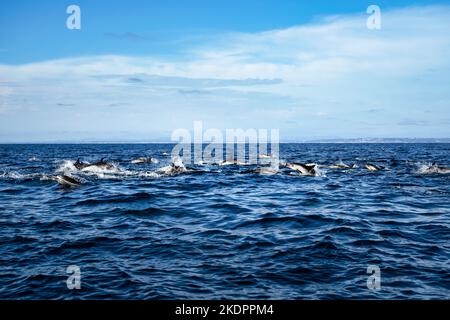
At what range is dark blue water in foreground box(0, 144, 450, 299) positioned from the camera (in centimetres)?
974

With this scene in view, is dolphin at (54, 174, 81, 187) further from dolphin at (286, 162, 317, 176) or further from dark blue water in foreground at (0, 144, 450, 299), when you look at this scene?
dolphin at (286, 162, 317, 176)

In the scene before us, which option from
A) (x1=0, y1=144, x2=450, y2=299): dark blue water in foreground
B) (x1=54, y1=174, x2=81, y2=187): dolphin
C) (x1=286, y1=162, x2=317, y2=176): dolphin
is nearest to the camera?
(x1=0, y1=144, x2=450, y2=299): dark blue water in foreground

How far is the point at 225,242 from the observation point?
44.8 ft

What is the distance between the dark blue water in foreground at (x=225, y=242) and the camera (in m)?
9.74

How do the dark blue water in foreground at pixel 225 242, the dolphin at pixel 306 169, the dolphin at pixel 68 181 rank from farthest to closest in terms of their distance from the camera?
the dolphin at pixel 306 169 < the dolphin at pixel 68 181 < the dark blue water in foreground at pixel 225 242

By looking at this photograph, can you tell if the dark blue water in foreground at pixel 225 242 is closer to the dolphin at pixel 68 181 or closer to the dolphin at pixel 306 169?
the dolphin at pixel 68 181

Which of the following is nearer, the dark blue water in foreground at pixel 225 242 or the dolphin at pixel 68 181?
the dark blue water in foreground at pixel 225 242

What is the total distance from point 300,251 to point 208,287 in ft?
12.6

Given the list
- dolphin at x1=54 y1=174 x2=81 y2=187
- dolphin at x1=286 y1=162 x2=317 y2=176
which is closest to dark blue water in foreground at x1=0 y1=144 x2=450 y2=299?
dolphin at x1=54 y1=174 x2=81 y2=187

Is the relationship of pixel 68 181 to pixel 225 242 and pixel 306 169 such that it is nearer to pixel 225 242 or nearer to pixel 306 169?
pixel 225 242

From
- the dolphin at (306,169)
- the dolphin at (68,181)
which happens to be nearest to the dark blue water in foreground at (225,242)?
the dolphin at (68,181)

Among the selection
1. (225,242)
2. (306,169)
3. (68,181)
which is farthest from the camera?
(306,169)

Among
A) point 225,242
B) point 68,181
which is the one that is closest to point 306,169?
point 68,181
